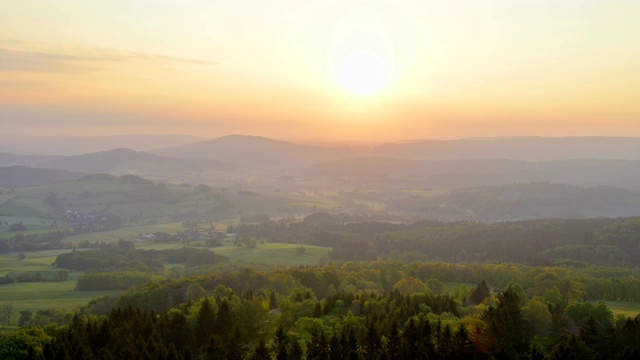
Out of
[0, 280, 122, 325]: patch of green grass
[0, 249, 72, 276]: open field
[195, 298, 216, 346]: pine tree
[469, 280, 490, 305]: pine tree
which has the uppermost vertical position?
[195, 298, 216, 346]: pine tree

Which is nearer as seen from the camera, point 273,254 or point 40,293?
point 40,293

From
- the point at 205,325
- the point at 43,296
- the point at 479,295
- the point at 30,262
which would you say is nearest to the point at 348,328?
the point at 205,325

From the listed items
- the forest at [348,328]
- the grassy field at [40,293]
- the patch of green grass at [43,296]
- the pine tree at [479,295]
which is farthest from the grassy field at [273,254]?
the pine tree at [479,295]

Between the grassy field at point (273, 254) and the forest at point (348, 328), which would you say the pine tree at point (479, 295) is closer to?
the forest at point (348, 328)

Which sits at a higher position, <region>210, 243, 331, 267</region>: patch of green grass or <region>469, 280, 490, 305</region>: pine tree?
<region>469, 280, 490, 305</region>: pine tree

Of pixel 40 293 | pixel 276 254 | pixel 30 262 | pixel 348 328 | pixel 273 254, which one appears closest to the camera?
pixel 348 328

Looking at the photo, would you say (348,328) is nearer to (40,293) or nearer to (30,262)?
(40,293)

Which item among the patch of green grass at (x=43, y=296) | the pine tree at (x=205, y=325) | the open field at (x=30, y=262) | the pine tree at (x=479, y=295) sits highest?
the pine tree at (x=205, y=325)

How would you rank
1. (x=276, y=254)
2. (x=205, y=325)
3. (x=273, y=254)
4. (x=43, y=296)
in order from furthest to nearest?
1. (x=276, y=254)
2. (x=273, y=254)
3. (x=43, y=296)
4. (x=205, y=325)

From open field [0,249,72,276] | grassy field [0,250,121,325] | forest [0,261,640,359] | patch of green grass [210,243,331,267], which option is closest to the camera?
forest [0,261,640,359]

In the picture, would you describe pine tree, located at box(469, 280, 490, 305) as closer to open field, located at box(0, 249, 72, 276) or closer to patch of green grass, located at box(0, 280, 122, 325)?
patch of green grass, located at box(0, 280, 122, 325)

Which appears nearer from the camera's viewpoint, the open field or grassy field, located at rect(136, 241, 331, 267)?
the open field

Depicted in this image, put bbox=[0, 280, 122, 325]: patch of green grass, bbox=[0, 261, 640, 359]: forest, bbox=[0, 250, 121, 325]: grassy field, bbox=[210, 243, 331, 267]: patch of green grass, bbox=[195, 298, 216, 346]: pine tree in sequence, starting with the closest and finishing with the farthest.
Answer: bbox=[0, 261, 640, 359]: forest → bbox=[195, 298, 216, 346]: pine tree → bbox=[0, 280, 122, 325]: patch of green grass → bbox=[0, 250, 121, 325]: grassy field → bbox=[210, 243, 331, 267]: patch of green grass

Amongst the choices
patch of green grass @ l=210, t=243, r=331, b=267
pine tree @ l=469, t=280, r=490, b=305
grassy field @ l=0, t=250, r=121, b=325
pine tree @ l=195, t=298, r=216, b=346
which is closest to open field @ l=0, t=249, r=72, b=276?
grassy field @ l=0, t=250, r=121, b=325
